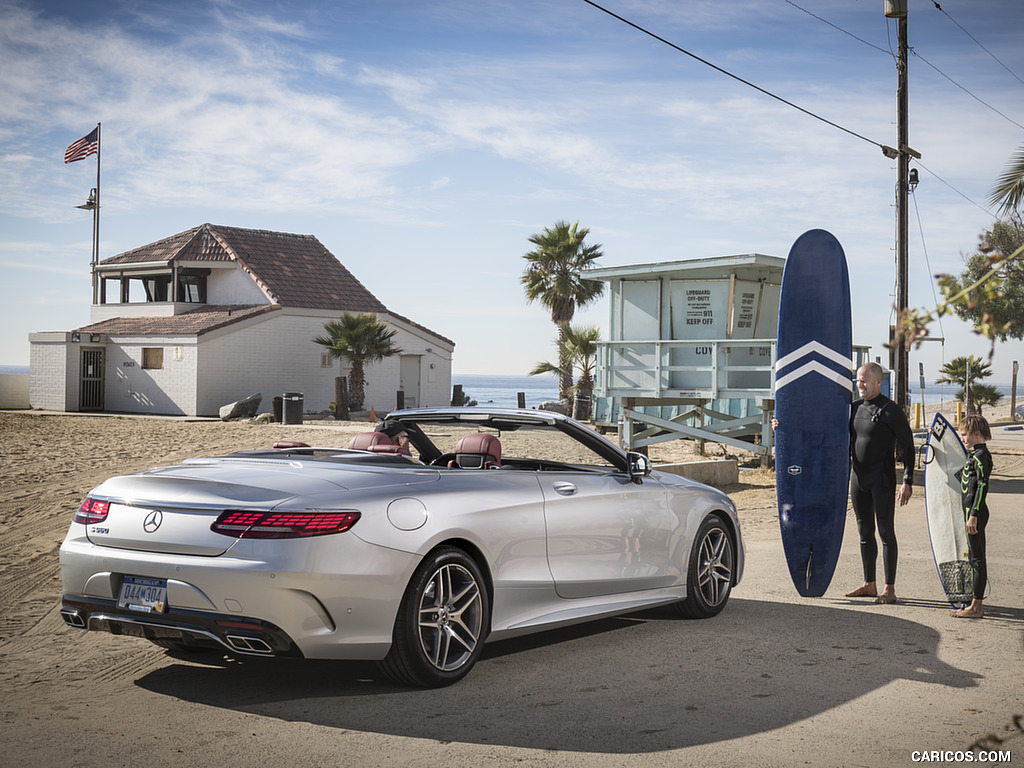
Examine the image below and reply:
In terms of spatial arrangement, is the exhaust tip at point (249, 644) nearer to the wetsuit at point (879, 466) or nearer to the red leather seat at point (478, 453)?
the red leather seat at point (478, 453)

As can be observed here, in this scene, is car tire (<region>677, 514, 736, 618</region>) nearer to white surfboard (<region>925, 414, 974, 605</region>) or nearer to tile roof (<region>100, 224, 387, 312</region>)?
white surfboard (<region>925, 414, 974, 605</region>)

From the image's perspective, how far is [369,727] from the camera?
470cm

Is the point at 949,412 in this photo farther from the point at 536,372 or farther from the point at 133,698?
the point at 133,698

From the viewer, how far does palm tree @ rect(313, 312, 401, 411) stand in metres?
37.9

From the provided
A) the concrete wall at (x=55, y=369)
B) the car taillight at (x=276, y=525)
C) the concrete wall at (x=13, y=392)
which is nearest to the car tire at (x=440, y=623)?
the car taillight at (x=276, y=525)

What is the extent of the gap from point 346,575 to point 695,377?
17.3 m

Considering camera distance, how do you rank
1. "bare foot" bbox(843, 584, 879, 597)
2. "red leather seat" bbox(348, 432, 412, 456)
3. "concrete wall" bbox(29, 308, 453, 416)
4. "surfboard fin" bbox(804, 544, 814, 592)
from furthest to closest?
1. "concrete wall" bbox(29, 308, 453, 416)
2. "surfboard fin" bbox(804, 544, 814, 592)
3. "bare foot" bbox(843, 584, 879, 597)
4. "red leather seat" bbox(348, 432, 412, 456)

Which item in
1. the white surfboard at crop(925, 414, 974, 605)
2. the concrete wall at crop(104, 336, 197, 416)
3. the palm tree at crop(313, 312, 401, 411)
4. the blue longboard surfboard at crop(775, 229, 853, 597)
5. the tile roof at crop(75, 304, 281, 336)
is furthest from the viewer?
the palm tree at crop(313, 312, 401, 411)

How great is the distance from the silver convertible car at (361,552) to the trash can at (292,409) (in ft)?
80.3

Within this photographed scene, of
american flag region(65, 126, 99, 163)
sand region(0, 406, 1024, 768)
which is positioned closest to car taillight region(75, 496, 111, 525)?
sand region(0, 406, 1024, 768)

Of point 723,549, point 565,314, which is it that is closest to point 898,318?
point 723,549

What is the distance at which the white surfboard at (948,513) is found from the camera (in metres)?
7.62

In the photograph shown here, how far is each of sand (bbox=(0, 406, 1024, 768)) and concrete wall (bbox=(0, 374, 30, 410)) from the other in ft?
116

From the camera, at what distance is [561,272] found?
4231cm
